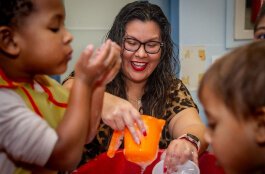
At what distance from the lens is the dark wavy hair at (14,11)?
537 millimetres

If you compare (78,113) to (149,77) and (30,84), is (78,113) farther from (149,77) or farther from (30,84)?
(149,77)

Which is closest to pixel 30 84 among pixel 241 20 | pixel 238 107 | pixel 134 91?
pixel 238 107

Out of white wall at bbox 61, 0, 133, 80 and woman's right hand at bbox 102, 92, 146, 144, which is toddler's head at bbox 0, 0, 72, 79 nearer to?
woman's right hand at bbox 102, 92, 146, 144

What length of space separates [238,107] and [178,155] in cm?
40

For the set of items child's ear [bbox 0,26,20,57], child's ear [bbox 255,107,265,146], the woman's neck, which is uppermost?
child's ear [bbox 0,26,20,57]

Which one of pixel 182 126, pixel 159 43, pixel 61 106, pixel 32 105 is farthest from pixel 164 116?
pixel 32 105

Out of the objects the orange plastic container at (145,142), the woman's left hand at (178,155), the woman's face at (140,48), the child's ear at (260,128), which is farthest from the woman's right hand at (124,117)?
the woman's face at (140,48)

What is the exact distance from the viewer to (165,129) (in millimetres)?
1325

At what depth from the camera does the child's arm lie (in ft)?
1.77

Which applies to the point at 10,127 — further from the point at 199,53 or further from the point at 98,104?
the point at 199,53

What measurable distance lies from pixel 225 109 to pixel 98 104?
25cm

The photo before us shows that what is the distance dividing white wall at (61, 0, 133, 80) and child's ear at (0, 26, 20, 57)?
1.12 m

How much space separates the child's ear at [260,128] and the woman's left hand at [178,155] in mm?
374

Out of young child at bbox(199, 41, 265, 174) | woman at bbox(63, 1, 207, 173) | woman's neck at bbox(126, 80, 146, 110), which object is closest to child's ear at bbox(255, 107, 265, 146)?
young child at bbox(199, 41, 265, 174)
